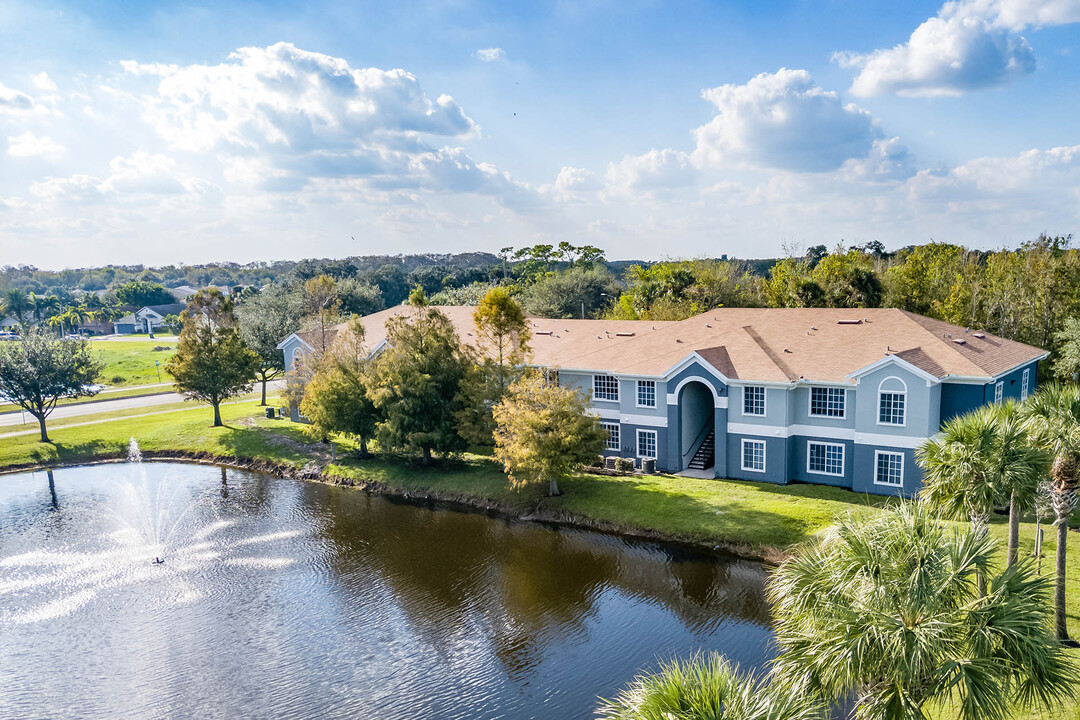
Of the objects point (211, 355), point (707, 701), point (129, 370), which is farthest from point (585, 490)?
point (129, 370)

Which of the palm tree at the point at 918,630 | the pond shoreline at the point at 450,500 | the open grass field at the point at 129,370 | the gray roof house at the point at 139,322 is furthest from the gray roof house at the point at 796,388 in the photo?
the gray roof house at the point at 139,322

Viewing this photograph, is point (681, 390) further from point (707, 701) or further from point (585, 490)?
point (707, 701)

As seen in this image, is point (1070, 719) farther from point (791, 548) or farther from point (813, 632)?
point (791, 548)

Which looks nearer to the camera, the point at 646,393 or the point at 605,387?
the point at 646,393

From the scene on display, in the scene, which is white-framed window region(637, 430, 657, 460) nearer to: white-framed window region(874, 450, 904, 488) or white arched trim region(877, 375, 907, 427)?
white-framed window region(874, 450, 904, 488)

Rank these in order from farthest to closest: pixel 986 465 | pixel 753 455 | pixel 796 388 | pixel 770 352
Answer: pixel 770 352
pixel 753 455
pixel 796 388
pixel 986 465

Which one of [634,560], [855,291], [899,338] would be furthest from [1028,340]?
[634,560]

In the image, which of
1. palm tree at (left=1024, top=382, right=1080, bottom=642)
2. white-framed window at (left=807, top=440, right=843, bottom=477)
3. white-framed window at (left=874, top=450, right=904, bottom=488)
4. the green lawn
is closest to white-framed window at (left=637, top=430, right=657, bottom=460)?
white-framed window at (left=807, top=440, right=843, bottom=477)

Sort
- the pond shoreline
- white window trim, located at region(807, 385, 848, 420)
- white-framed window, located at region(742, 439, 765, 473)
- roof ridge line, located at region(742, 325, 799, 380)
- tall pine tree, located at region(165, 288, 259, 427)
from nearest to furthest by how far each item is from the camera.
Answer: the pond shoreline
white window trim, located at region(807, 385, 848, 420)
roof ridge line, located at region(742, 325, 799, 380)
white-framed window, located at region(742, 439, 765, 473)
tall pine tree, located at region(165, 288, 259, 427)
